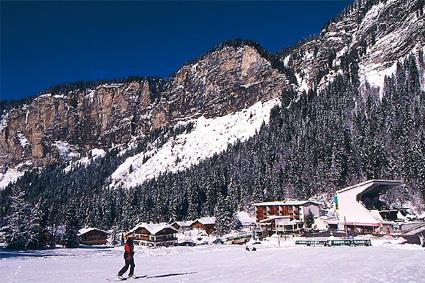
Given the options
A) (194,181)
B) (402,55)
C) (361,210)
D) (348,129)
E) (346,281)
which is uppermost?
(402,55)

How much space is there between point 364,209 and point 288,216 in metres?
25.3

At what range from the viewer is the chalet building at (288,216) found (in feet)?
302

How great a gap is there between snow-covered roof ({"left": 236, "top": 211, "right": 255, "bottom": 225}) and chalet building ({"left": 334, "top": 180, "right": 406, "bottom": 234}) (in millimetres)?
29557

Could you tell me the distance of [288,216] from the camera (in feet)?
309

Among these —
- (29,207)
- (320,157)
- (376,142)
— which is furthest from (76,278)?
(320,157)

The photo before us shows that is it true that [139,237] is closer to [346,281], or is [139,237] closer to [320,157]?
[320,157]

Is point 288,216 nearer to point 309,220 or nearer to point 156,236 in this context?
point 309,220

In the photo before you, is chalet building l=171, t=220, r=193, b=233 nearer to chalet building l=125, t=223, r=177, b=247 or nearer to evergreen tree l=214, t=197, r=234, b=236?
chalet building l=125, t=223, r=177, b=247

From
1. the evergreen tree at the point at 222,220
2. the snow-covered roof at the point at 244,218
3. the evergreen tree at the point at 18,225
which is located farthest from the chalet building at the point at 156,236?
the evergreen tree at the point at 18,225

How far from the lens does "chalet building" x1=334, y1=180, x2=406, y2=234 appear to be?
226 ft

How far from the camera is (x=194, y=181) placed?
142 metres

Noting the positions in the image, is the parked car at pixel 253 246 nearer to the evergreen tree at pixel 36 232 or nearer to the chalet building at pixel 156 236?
the evergreen tree at pixel 36 232

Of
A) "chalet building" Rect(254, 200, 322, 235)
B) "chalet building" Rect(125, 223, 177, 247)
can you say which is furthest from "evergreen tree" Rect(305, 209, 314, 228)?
"chalet building" Rect(125, 223, 177, 247)

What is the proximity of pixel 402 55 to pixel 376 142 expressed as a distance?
342 ft
